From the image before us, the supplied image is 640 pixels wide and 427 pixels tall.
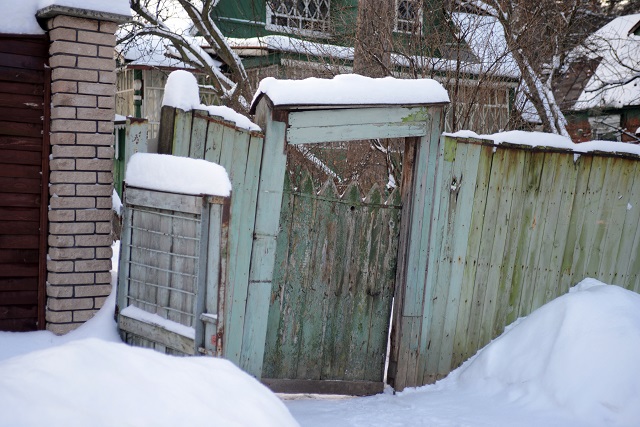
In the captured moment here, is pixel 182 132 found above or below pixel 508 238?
above

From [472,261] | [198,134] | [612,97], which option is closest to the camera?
[198,134]

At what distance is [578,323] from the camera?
4758 millimetres

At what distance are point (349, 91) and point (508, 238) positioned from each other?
1818 millimetres

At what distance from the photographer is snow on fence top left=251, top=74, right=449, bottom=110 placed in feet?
14.6

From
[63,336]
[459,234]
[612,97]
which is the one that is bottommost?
[63,336]

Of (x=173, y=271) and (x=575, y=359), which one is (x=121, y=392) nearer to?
(x=173, y=271)

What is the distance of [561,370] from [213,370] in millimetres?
Answer: 2962

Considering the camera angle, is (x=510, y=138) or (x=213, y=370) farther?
(x=510, y=138)

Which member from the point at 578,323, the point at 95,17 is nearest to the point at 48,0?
the point at 95,17

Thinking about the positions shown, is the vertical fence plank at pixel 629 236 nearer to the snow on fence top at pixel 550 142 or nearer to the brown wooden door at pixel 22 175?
the snow on fence top at pixel 550 142

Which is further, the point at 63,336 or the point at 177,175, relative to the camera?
the point at 63,336

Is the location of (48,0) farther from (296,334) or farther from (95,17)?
(296,334)

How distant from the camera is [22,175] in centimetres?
462

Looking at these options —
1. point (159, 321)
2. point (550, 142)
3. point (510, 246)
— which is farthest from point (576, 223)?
point (159, 321)
